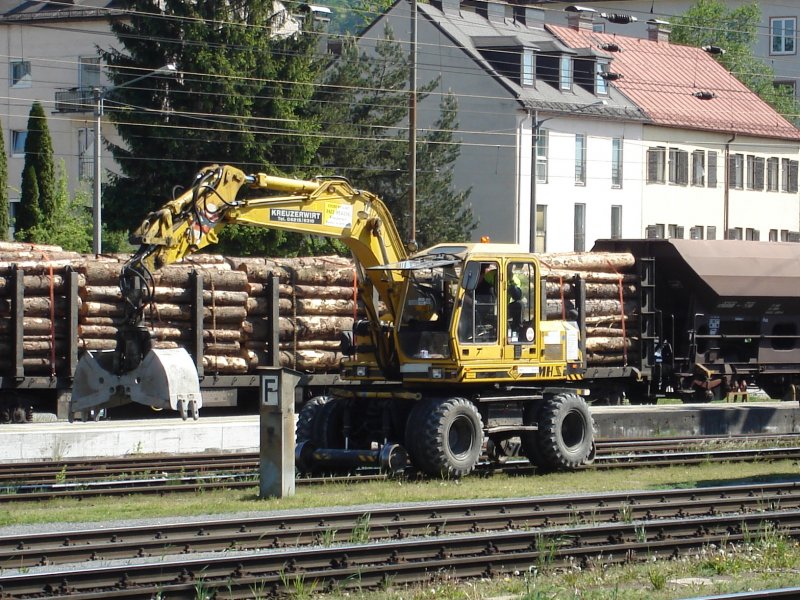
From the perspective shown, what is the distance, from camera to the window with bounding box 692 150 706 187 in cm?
6456

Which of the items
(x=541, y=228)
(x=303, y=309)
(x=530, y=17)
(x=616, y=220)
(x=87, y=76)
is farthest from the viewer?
(x=530, y=17)

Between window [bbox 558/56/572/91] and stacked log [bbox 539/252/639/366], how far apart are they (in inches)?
1271

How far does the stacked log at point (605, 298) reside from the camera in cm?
2755

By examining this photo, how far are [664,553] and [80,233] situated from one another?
36.6 meters

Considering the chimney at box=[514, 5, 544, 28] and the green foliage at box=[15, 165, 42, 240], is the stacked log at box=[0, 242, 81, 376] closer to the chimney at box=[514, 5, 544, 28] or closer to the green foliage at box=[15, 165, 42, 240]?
the green foliage at box=[15, 165, 42, 240]

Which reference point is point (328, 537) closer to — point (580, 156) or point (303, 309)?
point (303, 309)

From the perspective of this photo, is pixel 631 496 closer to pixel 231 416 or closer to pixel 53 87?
pixel 231 416

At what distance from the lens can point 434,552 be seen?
12414 mm

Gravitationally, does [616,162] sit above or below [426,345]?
above

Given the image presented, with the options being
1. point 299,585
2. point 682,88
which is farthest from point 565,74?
point 299,585

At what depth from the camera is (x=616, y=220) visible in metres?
61.5

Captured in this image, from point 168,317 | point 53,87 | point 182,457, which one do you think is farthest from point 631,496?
point 53,87

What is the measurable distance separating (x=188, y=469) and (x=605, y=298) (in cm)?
1118

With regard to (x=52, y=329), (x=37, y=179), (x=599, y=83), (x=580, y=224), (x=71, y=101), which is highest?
(x=599, y=83)
